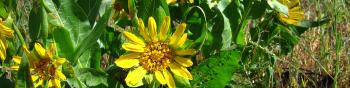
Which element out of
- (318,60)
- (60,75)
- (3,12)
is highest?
(3,12)

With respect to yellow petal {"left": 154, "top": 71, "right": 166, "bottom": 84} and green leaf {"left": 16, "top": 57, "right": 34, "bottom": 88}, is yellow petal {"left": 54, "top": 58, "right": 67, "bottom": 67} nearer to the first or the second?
green leaf {"left": 16, "top": 57, "right": 34, "bottom": 88}

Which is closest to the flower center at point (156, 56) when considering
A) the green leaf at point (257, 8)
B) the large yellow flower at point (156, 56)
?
the large yellow flower at point (156, 56)

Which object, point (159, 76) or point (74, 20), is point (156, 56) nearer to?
point (159, 76)

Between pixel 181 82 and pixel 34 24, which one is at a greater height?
pixel 34 24

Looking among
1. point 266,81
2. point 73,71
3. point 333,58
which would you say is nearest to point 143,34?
point 73,71

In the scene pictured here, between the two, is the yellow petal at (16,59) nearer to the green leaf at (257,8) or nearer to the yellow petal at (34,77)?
the yellow petal at (34,77)

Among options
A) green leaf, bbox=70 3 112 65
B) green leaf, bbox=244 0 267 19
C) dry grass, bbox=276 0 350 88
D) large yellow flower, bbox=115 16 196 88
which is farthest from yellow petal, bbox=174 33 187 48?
dry grass, bbox=276 0 350 88

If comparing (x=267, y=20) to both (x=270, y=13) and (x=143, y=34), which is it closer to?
(x=270, y=13)

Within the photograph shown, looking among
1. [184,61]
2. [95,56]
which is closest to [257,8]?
[184,61]
